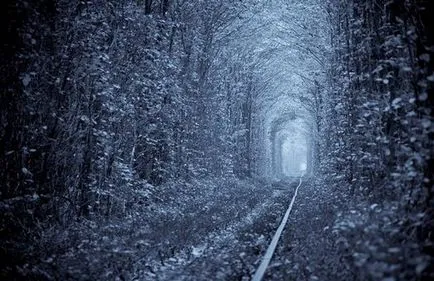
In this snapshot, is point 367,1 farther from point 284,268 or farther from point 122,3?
point 284,268

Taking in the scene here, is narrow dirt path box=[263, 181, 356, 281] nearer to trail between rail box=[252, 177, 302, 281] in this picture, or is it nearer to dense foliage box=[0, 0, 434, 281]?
trail between rail box=[252, 177, 302, 281]

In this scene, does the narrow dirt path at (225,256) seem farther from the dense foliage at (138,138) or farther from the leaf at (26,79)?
the leaf at (26,79)

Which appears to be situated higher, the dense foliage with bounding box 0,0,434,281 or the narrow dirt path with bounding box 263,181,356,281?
the dense foliage with bounding box 0,0,434,281

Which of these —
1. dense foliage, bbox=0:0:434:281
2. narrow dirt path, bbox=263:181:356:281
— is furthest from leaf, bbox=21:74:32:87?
narrow dirt path, bbox=263:181:356:281

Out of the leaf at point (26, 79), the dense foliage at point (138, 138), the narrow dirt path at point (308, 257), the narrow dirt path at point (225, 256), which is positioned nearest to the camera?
the dense foliage at point (138, 138)

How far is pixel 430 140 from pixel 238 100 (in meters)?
24.8

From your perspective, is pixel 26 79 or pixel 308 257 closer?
pixel 308 257

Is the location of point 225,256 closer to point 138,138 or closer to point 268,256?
point 268,256

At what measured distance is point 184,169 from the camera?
53.7 feet

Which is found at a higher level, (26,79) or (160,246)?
(26,79)

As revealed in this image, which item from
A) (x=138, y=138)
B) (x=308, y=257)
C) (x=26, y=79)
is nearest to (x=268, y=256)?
(x=308, y=257)

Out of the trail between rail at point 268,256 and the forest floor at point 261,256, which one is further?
the forest floor at point 261,256

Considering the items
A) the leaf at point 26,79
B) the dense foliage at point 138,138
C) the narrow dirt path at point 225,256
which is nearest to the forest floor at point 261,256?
the narrow dirt path at point 225,256

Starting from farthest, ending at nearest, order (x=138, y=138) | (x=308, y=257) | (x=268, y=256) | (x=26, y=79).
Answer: (x=138, y=138) → (x=26, y=79) → (x=268, y=256) → (x=308, y=257)
